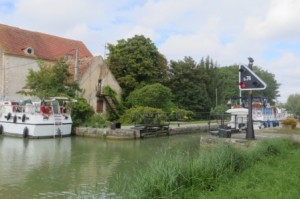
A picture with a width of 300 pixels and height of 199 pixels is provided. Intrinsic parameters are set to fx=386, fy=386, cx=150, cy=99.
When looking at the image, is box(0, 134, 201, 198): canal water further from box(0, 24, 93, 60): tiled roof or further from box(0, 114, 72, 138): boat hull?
box(0, 24, 93, 60): tiled roof

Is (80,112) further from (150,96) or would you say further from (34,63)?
(34,63)

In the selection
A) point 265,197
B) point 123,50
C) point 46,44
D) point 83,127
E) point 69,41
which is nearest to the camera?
point 265,197

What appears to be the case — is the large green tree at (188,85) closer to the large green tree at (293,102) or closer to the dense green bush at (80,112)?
the dense green bush at (80,112)

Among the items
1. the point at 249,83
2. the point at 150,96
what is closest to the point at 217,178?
the point at 249,83

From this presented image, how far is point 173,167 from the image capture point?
7422 millimetres

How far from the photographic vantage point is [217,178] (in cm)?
762

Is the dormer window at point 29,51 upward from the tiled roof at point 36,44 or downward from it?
downward

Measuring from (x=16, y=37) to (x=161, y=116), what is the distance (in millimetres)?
19066

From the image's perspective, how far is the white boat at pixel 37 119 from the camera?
961 inches

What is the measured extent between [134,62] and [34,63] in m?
10.3

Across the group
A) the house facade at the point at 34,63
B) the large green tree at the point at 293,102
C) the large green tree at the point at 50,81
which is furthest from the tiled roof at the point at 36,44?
the large green tree at the point at 293,102

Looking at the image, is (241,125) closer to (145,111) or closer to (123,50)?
(145,111)

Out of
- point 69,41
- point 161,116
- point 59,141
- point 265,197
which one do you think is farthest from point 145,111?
point 265,197

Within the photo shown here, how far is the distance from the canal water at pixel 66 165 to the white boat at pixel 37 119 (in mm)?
1181
